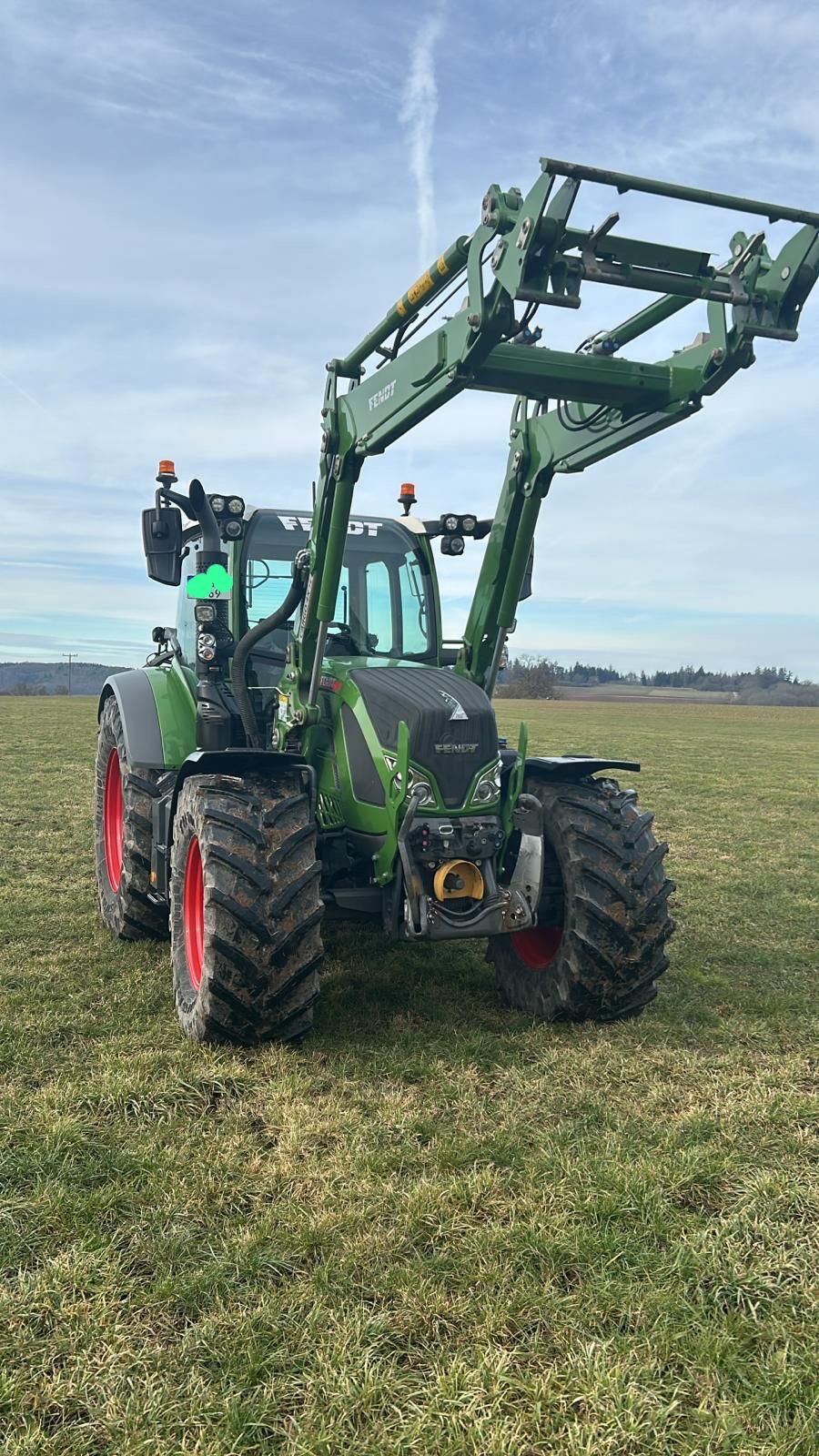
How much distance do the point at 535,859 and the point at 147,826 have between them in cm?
253

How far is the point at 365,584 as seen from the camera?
6.29m

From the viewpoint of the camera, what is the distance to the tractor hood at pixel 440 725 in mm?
4934

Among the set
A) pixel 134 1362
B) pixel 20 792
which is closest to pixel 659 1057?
pixel 134 1362

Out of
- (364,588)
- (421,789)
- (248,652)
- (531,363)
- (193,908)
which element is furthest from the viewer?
(364,588)

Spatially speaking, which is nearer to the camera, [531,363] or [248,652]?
[531,363]

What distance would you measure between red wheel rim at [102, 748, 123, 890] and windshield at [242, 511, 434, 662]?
1.89 meters

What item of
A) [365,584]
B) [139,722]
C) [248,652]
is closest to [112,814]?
[139,722]

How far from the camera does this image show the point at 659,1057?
4789 mm

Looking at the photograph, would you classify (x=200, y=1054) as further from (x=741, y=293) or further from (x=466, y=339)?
(x=741, y=293)

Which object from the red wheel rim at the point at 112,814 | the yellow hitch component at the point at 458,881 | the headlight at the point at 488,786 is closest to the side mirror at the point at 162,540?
the red wheel rim at the point at 112,814

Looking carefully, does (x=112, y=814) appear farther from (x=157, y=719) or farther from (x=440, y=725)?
(x=440, y=725)

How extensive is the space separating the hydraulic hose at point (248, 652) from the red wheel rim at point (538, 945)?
1.92 meters

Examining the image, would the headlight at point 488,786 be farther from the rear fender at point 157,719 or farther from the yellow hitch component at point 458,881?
the rear fender at point 157,719

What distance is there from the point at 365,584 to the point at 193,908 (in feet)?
7.35
